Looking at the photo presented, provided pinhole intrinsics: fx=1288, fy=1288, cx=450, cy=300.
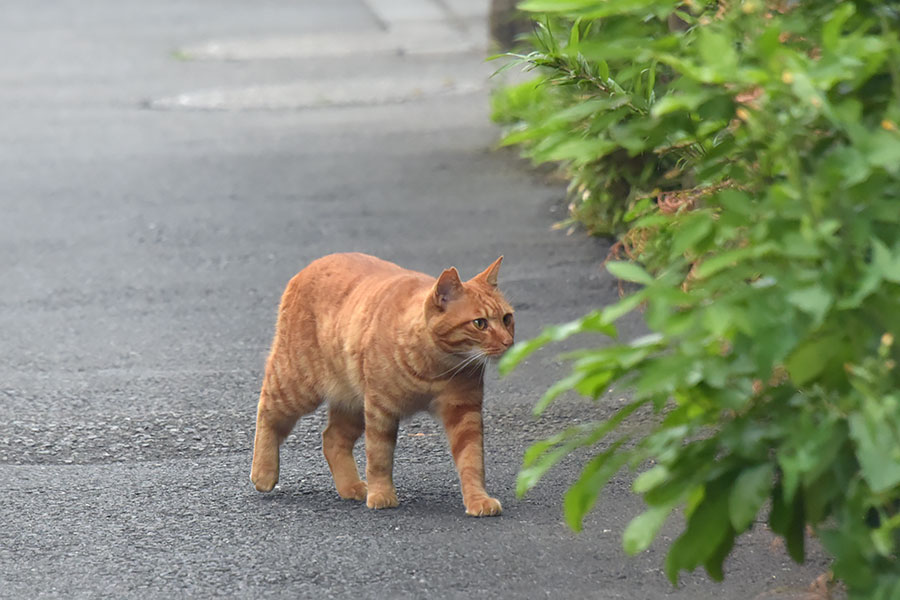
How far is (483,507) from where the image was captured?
466 centimetres

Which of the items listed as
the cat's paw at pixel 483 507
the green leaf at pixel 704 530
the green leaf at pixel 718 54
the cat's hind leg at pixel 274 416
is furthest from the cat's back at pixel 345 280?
the green leaf at pixel 718 54

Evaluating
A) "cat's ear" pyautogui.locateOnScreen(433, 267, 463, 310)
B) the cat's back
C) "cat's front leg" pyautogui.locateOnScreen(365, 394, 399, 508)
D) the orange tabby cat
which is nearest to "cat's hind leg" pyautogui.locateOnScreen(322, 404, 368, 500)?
the orange tabby cat

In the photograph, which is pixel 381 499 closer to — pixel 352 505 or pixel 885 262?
pixel 352 505

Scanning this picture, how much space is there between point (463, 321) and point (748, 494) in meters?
2.14

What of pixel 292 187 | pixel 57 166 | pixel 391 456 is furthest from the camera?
pixel 57 166

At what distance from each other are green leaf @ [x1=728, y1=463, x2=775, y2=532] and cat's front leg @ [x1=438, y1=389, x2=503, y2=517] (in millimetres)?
2129

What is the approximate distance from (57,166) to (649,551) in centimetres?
850

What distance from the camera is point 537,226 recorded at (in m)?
9.31

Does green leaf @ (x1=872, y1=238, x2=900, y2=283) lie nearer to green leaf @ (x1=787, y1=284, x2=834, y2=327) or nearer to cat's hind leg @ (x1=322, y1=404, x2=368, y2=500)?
green leaf @ (x1=787, y1=284, x2=834, y2=327)

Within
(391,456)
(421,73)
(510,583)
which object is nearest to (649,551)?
(510,583)

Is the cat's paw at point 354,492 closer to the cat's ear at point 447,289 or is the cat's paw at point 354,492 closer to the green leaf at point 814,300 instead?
the cat's ear at point 447,289

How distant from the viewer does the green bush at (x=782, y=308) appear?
235 centimetres

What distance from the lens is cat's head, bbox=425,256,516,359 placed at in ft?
15.3

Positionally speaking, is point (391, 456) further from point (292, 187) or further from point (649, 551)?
point (292, 187)
